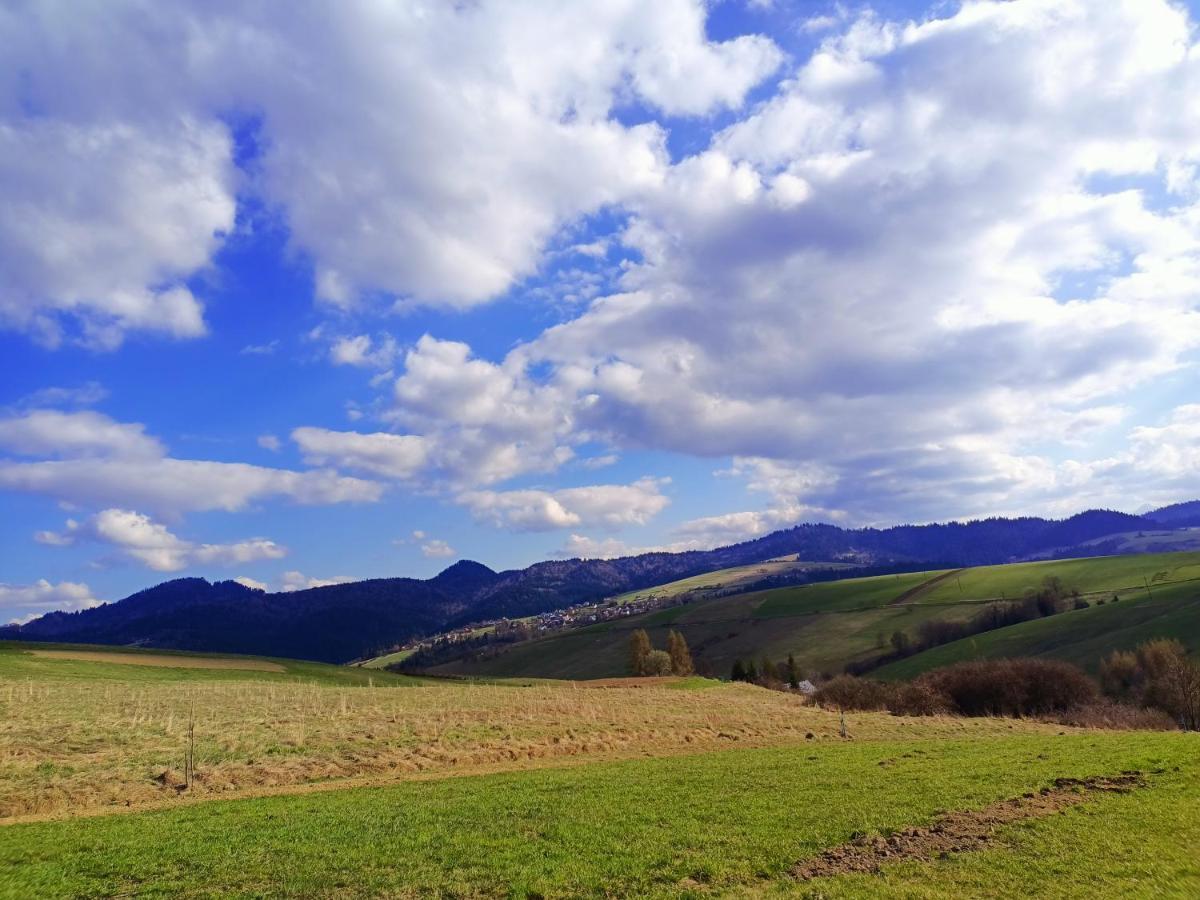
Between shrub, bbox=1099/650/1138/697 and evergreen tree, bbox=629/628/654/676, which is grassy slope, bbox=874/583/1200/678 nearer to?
shrub, bbox=1099/650/1138/697

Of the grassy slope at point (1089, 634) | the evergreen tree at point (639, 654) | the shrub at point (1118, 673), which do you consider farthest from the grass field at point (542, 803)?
the grassy slope at point (1089, 634)

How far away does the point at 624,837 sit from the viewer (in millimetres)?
16828

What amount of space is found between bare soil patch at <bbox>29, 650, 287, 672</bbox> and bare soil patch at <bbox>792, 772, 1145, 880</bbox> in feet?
294

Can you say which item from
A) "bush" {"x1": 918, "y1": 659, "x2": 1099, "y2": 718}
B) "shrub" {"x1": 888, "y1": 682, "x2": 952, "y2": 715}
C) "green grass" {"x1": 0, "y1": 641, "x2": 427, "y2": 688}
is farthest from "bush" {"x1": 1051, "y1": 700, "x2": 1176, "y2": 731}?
"green grass" {"x1": 0, "y1": 641, "x2": 427, "y2": 688}

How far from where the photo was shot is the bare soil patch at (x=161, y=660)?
270 feet

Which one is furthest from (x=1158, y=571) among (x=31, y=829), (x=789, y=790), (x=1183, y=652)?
(x=31, y=829)

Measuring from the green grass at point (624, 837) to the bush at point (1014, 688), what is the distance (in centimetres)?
4679

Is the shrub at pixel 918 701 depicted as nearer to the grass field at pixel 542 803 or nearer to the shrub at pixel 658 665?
the grass field at pixel 542 803

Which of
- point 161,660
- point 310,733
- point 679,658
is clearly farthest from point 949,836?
point 679,658

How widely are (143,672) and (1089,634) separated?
140m

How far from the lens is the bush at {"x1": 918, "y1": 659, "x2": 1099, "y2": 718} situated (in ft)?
221

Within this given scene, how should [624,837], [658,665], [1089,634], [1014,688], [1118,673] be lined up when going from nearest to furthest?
1. [624,837]
2. [1014,688]
3. [1118,673]
4. [1089,634]
5. [658,665]

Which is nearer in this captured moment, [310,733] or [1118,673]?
[310,733]

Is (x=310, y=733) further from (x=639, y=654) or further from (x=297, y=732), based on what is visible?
(x=639, y=654)
